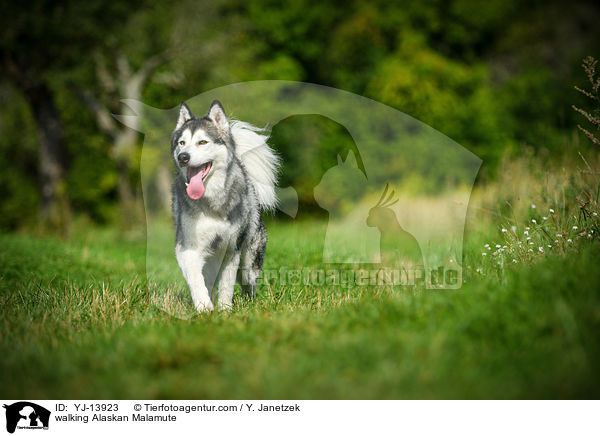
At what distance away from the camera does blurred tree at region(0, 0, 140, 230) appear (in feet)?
34.1

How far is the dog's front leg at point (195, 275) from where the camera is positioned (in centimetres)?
401

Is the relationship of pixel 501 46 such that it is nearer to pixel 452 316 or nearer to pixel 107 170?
pixel 107 170

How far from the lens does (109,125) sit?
13656mm

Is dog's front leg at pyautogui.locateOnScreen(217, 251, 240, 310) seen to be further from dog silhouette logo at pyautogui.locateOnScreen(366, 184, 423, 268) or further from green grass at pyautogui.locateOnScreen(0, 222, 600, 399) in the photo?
dog silhouette logo at pyautogui.locateOnScreen(366, 184, 423, 268)

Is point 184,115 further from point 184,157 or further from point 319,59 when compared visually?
point 319,59

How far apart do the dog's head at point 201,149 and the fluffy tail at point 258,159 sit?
0.78ft

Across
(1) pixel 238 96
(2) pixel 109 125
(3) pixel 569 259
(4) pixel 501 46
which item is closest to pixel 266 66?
(1) pixel 238 96

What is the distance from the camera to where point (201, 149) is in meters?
3.91

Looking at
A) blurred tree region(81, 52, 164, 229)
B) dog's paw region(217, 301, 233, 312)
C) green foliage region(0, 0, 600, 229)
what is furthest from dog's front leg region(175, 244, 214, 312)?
blurred tree region(81, 52, 164, 229)

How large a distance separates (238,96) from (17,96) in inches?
345

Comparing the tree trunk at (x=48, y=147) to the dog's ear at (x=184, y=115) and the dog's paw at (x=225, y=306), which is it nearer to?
the dog's ear at (x=184, y=115)

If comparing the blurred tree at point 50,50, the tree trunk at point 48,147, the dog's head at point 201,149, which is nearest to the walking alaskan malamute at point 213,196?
the dog's head at point 201,149
